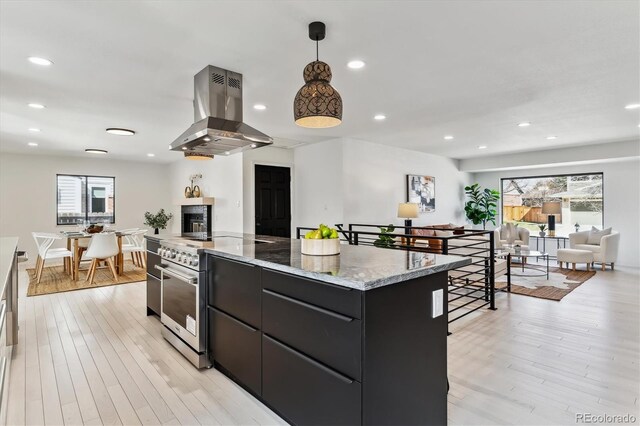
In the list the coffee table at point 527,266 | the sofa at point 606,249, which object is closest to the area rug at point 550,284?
the coffee table at point 527,266

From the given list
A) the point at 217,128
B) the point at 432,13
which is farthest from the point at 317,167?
the point at 432,13

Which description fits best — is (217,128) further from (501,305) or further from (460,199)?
(460,199)

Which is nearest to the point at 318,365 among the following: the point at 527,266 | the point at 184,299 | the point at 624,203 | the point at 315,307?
the point at 315,307

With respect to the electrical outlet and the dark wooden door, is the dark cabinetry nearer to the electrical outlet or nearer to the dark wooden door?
the electrical outlet

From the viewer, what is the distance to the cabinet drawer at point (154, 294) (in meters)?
3.50

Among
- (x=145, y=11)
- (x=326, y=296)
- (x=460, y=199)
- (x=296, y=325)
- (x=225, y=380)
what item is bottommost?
(x=225, y=380)

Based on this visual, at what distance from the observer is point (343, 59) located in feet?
9.32

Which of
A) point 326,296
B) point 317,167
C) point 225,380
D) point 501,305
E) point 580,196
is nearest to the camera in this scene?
point 326,296

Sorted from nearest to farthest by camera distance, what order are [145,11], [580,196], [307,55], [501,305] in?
[145,11], [307,55], [501,305], [580,196]

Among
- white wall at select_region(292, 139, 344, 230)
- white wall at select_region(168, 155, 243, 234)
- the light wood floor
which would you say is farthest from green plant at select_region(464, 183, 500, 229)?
white wall at select_region(168, 155, 243, 234)

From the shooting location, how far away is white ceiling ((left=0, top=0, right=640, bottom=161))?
7.13 feet

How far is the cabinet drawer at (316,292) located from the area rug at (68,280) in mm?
4778

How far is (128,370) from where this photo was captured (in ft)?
8.55

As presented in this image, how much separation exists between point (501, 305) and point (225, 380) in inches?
137
